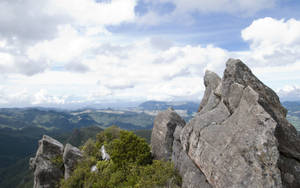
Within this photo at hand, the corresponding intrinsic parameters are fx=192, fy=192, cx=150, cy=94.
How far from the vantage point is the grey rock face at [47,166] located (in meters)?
41.8

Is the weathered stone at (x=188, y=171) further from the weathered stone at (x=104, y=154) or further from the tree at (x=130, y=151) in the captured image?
the weathered stone at (x=104, y=154)

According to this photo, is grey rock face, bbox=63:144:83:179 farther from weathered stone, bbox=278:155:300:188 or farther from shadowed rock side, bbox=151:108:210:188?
weathered stone, bbox=278:155:300:188

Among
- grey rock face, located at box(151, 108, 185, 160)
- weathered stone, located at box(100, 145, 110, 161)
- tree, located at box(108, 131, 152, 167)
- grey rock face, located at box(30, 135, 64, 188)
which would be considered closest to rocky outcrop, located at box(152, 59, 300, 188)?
grey rock face, located at box(151, 108, 185, 160)

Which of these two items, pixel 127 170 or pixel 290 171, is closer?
pixel 290 171

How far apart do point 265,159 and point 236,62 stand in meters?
11.2

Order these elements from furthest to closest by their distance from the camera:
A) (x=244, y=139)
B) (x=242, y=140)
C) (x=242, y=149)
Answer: (x=242, y=140) < (x=244, y=139) < (x=242, y=149)

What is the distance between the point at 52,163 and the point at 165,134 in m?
28.0

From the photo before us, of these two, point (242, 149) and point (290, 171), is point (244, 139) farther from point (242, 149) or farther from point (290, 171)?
point (290, 171)

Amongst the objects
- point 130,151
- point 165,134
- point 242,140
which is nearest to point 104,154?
point 130,151

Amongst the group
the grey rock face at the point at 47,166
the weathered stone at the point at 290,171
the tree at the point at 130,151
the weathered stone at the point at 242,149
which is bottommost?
the grey rock face at the point at 47,166

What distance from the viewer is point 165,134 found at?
111ft

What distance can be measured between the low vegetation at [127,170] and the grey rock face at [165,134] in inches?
72.3

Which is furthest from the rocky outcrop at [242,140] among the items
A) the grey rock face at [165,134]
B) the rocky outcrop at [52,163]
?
the rocky outcrop at [52,163]

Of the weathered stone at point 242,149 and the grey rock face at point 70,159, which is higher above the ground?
the weathered stone at point 242,149
